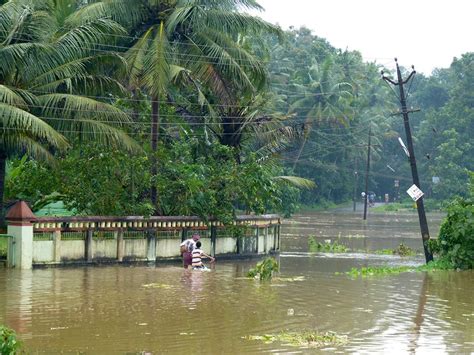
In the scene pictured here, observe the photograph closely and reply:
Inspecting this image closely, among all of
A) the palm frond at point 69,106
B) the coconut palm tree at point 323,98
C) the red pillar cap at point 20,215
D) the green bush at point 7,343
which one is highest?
the coconut palm tree at point 323,98

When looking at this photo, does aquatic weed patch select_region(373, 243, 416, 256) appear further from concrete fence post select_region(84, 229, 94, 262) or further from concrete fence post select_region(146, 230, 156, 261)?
concrete fence post select_region(84, 229, 94, 262)

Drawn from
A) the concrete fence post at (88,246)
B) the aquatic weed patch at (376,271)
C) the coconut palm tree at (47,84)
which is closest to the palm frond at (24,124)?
the coconut palm tree at (47,84)

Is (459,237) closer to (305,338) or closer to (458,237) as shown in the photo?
(458,237)

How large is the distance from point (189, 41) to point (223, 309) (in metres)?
17.2

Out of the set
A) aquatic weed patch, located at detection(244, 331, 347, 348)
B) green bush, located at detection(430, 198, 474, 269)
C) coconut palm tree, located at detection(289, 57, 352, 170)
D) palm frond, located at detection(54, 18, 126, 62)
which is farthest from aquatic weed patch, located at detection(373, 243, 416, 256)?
coconut palm tree, located at detection(289, 57, 352, 170)

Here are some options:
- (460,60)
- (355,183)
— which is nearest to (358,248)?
(355,183)

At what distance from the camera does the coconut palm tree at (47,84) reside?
2700 cm

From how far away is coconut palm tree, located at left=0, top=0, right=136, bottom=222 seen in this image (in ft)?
88.6

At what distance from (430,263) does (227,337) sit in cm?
1752

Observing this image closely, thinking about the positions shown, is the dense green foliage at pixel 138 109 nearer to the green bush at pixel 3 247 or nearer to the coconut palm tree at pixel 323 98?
the green bush at pixel 3 247

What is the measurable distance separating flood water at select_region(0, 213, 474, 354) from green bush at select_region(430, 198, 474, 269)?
1069mm

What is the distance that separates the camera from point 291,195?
236 feet

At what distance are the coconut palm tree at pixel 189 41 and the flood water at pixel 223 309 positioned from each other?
7314mm

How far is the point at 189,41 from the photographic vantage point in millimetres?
34812
